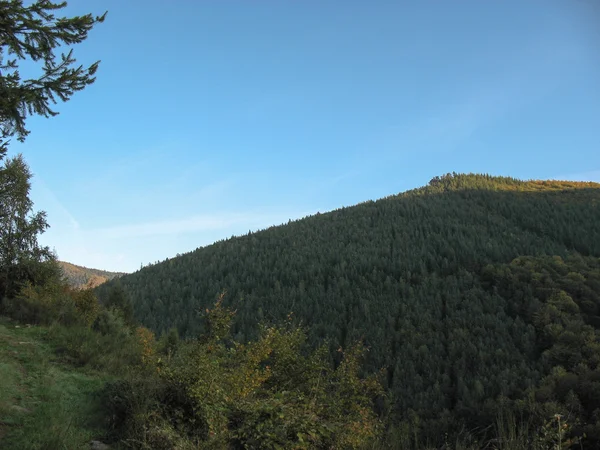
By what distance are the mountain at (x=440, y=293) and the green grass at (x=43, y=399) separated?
192 inches

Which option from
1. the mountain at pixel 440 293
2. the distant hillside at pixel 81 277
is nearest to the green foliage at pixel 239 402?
the mountain at pixel 440 293

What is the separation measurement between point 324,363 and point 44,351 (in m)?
7.04

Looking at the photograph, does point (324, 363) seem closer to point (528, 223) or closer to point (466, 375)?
point (466, 375)

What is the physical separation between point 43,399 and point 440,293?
45.9 m

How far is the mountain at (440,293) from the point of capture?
28.9 meters

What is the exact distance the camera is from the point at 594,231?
59.3m


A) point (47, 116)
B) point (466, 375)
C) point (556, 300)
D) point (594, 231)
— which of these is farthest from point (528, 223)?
point (47, 116)

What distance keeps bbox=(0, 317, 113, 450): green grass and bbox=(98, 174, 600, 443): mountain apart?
4.89 m

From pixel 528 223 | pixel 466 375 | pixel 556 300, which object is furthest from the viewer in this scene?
pixel 528 223

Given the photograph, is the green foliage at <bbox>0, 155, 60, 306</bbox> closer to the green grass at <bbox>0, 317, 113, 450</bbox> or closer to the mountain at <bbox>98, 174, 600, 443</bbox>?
the green grass at <bbox>0, 317, 113, 450</bbox>

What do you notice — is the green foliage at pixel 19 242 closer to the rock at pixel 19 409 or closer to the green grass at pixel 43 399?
the green grass at pixel 43 399

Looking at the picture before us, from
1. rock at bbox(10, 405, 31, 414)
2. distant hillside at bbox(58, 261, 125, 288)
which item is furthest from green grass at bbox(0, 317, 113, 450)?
distant hillside at bbox(58, 261, 125, 288)

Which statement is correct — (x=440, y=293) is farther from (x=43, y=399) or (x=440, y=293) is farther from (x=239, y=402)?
(x=43, y=399)

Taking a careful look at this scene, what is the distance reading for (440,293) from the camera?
154 ft
